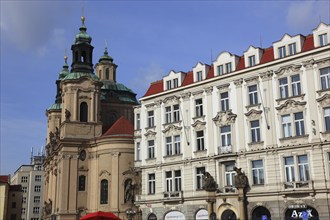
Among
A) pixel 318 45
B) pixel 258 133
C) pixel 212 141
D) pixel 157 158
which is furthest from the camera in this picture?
pixel 157 158

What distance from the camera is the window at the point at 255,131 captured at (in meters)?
38.8

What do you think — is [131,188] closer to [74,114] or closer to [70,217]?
[70,217]

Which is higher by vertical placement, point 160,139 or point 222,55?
point 222,55

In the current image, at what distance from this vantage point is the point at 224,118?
41125 millimetres

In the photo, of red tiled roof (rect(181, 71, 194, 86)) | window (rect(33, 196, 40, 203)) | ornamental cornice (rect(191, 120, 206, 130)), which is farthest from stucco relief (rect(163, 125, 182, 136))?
window (rect(33, 196, 40, 203))

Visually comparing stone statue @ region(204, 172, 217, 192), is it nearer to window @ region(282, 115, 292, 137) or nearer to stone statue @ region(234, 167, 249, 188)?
stone statue @ region(234, 167, 249, 188)

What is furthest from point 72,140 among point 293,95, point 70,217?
point 293,95

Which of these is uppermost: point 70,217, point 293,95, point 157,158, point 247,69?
point 247,69

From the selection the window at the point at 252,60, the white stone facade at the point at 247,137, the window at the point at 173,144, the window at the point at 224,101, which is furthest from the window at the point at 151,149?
the window at the point at 252,60

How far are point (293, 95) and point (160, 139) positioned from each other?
49.1 feet

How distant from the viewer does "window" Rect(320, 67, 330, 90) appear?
35312 mm

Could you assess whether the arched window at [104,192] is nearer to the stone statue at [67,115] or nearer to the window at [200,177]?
the stone statue at [67,115]

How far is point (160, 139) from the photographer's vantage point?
46.1 meters

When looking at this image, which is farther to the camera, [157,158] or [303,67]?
[157,158]
